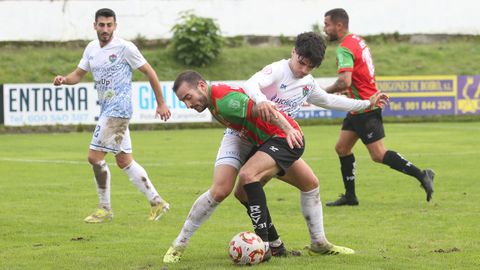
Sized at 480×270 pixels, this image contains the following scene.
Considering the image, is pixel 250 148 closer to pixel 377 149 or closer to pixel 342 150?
pixel 377 149

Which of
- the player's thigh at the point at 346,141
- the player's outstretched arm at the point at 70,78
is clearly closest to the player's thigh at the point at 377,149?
the player's thigh at the point at 346,141

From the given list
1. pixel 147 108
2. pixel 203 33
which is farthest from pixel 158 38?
pixel 147 108

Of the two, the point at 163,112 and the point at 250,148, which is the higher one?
the point at 250,148

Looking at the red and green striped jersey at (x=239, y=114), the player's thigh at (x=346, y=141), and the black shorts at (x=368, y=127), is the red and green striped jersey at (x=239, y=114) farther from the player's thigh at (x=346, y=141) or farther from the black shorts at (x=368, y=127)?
the player's thigh at (x=346, y=141)

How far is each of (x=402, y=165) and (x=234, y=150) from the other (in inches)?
168

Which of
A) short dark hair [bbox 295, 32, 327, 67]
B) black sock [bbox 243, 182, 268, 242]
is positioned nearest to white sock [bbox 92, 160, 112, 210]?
black sock [bbox 243, 182, 268, 242]

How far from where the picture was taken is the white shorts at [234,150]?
8312 mm

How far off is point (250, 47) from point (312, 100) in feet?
92.4

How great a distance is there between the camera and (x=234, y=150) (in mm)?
8359

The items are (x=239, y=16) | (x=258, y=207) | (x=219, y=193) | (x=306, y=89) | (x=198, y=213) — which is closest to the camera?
(x=258, y=207)

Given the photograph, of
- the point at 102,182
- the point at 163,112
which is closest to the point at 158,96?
the point at 163,112

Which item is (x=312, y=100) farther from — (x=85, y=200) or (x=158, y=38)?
(x=158, y=38)

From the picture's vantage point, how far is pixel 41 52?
34.8 m

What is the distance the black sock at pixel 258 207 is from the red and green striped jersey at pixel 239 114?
43cm
